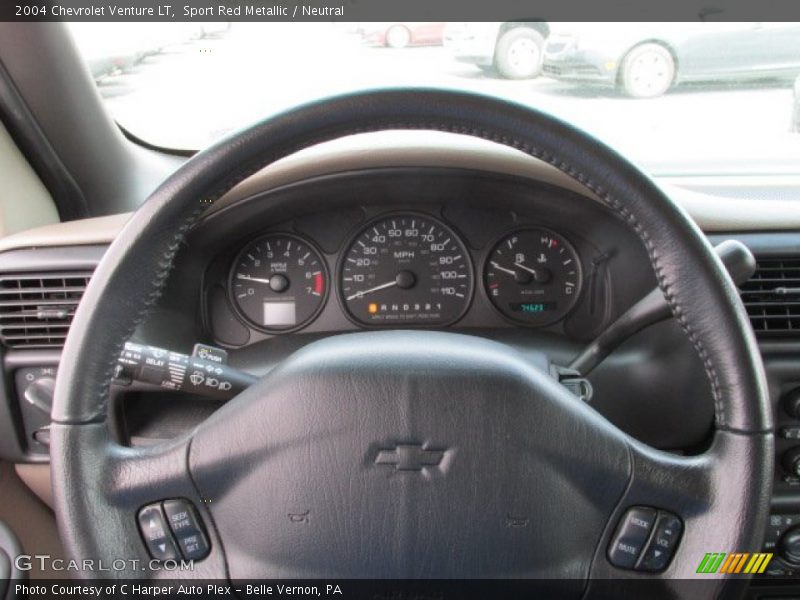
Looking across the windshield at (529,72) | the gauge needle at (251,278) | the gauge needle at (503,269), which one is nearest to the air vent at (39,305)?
the gauge needle at (251,278)

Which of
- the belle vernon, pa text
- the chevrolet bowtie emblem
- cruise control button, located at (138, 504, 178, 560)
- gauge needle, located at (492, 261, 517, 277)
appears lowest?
cruise control button, located at (138, 504, 178, 560)

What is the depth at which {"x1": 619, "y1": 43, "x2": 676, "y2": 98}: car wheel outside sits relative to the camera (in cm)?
227

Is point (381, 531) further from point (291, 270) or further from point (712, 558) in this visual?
point (291, 270)

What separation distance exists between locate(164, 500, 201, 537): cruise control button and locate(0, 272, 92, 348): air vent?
97 cm

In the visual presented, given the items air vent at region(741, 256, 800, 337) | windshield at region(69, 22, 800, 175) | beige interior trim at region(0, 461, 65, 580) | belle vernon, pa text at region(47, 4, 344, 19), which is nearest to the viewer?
air vent at region(741, 256, 800, 337)

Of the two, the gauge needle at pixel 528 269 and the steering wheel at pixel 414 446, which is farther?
the gauge needle at pixel 528 269

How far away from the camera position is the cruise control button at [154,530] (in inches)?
46.4

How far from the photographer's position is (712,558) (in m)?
1.15

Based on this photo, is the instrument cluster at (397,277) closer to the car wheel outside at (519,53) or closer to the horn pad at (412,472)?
the car wheel outside at (519,53)

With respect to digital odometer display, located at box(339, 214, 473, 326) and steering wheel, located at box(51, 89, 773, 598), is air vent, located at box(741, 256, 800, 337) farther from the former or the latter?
steering wheel, located at box(51, 89, 773, 598)

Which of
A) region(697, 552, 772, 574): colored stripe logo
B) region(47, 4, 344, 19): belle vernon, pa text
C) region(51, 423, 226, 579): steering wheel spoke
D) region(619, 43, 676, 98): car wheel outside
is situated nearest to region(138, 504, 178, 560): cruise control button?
region(51, 423, 226, 579): steering wheel spoke

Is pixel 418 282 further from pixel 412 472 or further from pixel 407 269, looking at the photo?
pixel 412 472

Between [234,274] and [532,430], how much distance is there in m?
1.21

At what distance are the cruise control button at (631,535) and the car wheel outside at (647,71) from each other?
146 centimetres
